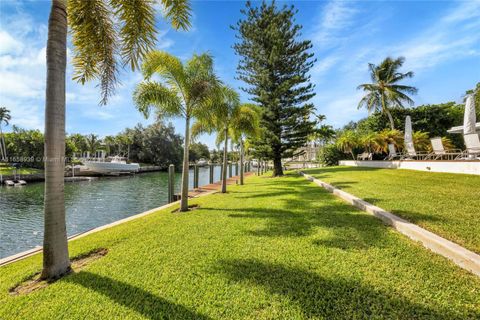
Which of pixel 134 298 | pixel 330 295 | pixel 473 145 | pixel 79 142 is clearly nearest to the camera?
pixel 330 295

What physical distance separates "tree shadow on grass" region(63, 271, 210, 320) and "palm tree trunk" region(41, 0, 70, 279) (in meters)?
0.36

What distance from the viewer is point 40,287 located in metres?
2.65

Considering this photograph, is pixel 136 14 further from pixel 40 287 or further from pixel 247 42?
pixel 247 42

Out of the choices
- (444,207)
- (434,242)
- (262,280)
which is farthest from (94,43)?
(444,207)

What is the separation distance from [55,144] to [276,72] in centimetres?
1500

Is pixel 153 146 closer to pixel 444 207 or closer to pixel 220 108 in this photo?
pixel 220 108

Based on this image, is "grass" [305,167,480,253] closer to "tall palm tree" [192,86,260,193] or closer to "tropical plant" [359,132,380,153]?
"tall palm tree" [192,86,260,193]

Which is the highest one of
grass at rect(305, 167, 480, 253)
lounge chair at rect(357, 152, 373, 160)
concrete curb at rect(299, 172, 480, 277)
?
lounge chair at rect(357, 152, 373, 160)

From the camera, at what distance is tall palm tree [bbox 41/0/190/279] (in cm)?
286

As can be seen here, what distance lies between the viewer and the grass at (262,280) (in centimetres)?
194

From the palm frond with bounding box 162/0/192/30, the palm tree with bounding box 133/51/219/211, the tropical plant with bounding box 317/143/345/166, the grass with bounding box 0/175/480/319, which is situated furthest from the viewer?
the tropical plant with bounding box 317/143/345/166

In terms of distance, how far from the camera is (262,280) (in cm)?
240

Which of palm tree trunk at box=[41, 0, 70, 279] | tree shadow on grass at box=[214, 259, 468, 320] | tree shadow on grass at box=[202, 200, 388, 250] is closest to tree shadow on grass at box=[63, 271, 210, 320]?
palm tree trunk at box=[41, 0, 70, 279]

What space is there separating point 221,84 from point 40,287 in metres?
6.01
